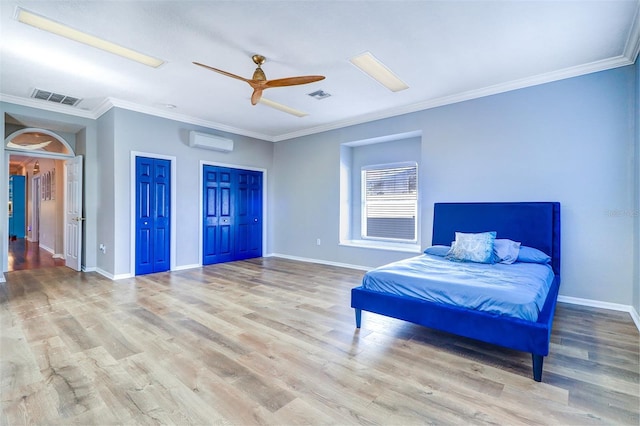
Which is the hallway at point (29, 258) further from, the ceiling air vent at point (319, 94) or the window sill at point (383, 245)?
the ceiling air vent at point (319, 94)

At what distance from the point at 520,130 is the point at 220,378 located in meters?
4.46

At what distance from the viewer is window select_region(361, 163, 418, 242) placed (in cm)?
563

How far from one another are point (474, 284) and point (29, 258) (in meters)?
8.57

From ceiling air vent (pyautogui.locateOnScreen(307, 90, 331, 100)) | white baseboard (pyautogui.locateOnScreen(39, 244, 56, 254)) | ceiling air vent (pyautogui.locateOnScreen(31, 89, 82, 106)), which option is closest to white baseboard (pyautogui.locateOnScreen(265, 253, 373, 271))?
ceiling air vent (pyautogui.locateOnScreen(307, 90, 331, 100))

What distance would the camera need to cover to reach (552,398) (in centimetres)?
183

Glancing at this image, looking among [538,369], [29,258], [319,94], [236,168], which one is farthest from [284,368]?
[29,258]

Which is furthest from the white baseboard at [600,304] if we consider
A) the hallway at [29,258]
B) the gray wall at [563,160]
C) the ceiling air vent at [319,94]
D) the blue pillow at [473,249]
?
the hallway at [29,258]

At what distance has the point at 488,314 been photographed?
225 centimetres

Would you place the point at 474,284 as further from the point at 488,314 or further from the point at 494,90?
the point at 494,90

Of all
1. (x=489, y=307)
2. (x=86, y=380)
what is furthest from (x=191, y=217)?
(x=489, y=307)

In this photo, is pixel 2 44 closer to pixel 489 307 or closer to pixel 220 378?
pixel 220 378

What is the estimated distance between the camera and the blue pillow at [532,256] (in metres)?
3.42

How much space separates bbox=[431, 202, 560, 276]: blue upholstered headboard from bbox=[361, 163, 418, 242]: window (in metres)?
1.02

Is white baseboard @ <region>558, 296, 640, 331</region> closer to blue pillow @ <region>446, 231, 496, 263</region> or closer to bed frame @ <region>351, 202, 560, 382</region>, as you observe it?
bed frame @ <region>351, 202, 560, 382</region>
